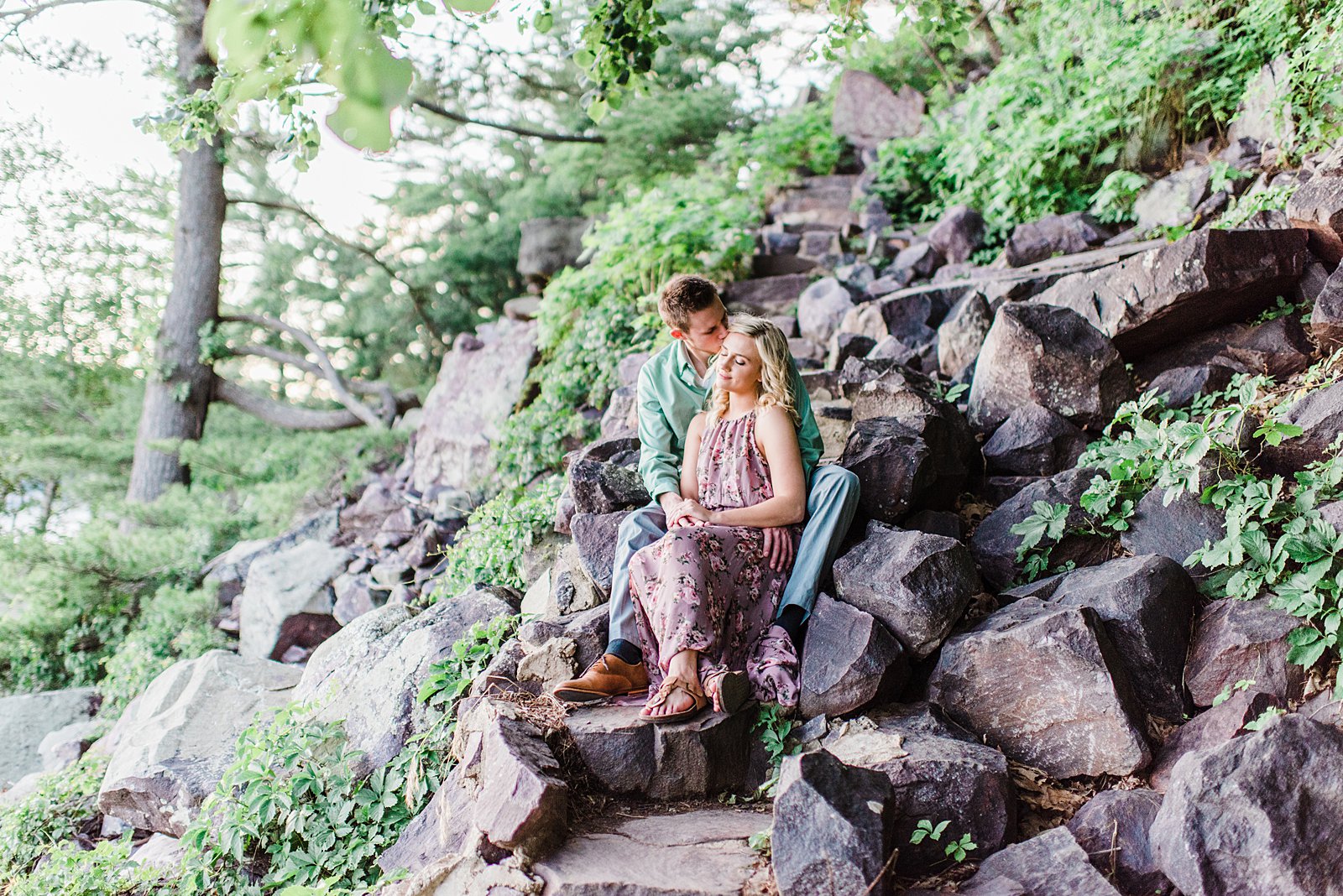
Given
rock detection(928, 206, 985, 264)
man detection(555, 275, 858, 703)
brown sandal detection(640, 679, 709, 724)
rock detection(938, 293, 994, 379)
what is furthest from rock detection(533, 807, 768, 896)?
rock detection(928, 206, 985, 264)

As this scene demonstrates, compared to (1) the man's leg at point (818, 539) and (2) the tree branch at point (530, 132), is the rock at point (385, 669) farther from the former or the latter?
(2) the tree branch at point (530, 132)

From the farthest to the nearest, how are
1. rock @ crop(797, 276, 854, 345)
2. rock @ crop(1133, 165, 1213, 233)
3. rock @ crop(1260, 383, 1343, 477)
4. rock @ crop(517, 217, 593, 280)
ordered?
rock @ crop(517, 217, 593, 280), rock @ crop(797, 276, 854, 345), rock @ crop(1133, 165, 1213, 233), rock @ crop(1260, 383, 1343, 477)

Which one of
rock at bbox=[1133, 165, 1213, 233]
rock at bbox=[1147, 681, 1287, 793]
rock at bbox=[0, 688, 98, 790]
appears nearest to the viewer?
rock at bbox=[1147, 681, 1287, 793]

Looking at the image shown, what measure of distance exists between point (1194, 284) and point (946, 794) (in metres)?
2.95

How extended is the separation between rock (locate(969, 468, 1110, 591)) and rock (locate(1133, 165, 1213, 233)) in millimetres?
3106

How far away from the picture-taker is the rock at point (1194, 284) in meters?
4.00

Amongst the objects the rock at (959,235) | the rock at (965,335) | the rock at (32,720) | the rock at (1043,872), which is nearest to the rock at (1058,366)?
the rock at (965,335)

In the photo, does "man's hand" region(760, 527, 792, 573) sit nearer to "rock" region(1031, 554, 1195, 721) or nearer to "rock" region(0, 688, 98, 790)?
"rock" region(1031, 554, 1195, 721)

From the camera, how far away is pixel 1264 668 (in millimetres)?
2551

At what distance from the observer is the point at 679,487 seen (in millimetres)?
3625

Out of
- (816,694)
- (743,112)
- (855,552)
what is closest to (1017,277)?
(855,552)

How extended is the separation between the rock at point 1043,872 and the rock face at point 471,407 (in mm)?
5381

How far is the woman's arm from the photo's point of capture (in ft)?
10.6

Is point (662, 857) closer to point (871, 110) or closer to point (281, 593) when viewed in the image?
point (281, 593)
